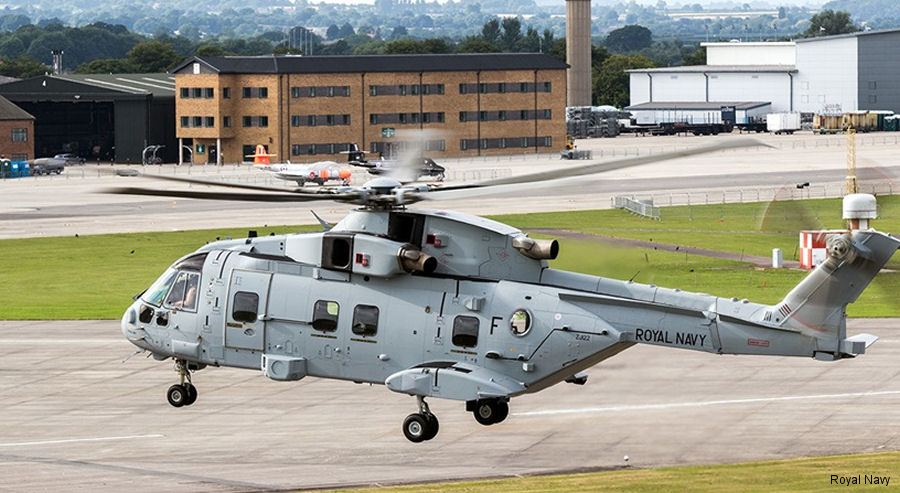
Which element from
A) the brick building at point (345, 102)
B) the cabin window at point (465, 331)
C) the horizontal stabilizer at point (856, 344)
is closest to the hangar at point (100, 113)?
the brick building at point (345, 102)

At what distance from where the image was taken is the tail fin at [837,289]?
29.6 meters

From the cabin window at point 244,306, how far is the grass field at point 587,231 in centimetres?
2167

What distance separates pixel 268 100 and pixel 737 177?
51606mm

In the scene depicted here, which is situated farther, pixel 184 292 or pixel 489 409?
pixel 184 292

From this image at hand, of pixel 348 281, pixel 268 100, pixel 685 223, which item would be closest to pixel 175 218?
pixel 685 223

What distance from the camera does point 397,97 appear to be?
162 m

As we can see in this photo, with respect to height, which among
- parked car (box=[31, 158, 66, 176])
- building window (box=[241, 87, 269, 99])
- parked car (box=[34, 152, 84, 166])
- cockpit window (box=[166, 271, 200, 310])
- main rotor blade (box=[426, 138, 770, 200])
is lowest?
cockpit window (box=[166, 271, 200, 310])

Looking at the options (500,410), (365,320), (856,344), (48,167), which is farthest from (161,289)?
(48,167)

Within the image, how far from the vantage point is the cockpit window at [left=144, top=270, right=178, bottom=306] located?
36.6 meters

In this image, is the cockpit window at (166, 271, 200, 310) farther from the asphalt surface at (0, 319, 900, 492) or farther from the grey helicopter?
the asphalt surface at (0, 319, 900, 492)

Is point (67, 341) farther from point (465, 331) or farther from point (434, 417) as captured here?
point (465, 331)

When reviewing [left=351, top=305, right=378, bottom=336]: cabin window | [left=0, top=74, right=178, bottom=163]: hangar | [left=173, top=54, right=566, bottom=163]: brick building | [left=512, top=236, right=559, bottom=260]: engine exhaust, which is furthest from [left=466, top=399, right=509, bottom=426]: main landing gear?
[left=0, top=74, right=178, bottom=163]: hangar

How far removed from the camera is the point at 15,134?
160m

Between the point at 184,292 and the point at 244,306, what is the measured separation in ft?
6.37
